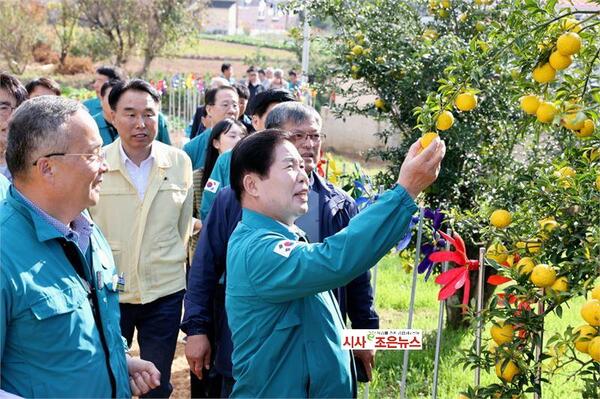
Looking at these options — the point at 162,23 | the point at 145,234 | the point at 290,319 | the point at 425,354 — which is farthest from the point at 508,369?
the point at 162,23

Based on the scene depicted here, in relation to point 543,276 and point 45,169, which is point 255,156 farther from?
point 543,276

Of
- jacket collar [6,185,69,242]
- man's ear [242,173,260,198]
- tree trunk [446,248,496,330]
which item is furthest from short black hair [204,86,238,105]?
jacket collar [6,185,69,242]

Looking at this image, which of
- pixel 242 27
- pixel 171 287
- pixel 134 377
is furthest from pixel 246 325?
pixel 242 27

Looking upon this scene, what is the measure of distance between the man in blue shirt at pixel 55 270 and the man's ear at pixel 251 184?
490 mm

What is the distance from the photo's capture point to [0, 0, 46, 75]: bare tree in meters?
29.6

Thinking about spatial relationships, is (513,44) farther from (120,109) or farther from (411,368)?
(411,368)

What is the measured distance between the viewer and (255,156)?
2785mm

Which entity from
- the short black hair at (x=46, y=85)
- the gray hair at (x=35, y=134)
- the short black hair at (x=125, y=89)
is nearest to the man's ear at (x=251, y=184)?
the gray hair at (x=35, y=134)

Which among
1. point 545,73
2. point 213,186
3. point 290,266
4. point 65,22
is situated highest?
point 545,73

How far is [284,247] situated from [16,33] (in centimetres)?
2992

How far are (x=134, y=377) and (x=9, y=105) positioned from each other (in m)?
2.04

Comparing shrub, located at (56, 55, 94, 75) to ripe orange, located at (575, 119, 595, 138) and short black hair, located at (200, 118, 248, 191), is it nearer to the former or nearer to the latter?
short black hair, located at (200, 118, 248, 191)

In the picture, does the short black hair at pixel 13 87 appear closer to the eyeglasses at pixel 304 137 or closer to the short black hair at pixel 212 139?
the short black hair at pixel 212 139

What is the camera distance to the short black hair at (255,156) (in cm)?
277
